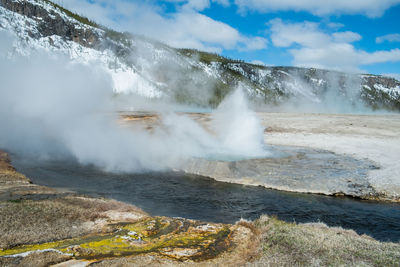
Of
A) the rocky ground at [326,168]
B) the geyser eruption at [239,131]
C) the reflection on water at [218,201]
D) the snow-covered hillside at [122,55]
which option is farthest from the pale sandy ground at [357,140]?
the snow-covered hillside at [122,55]

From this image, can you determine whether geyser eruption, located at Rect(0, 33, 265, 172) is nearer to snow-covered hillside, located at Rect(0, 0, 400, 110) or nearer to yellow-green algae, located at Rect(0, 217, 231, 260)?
yellow-green algae, located at Rect(0, 217, 231, 260)

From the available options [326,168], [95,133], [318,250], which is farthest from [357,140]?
[95,133]

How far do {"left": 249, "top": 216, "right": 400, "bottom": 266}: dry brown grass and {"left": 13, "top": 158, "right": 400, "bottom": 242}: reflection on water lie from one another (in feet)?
12.0

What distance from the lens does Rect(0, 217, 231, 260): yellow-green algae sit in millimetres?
6723

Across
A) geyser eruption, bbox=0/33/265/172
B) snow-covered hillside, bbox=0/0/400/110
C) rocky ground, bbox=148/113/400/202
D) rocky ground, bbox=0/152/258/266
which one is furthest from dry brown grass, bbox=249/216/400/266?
snow-covered hillside, bbox=0/0/400/110

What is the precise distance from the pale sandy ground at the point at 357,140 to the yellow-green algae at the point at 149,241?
10225 millimetres

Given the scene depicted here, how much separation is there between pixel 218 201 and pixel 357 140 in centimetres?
1832

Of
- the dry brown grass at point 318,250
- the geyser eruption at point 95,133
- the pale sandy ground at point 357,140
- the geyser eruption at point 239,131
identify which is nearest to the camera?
the dry brown grass at point 318,250

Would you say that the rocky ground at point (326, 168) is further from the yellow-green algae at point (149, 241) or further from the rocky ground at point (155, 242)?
the yellow-green algae at point (149, 241)

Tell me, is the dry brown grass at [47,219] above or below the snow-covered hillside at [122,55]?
below

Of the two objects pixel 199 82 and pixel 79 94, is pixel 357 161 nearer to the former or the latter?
pixel 79 94

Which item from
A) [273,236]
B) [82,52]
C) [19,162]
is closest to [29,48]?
[82,52]

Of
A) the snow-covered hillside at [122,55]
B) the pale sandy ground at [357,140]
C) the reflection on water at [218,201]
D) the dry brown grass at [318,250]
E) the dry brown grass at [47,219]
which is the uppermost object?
the snow-covered hillside at [122,55]

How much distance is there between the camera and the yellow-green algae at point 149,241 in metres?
6.72
